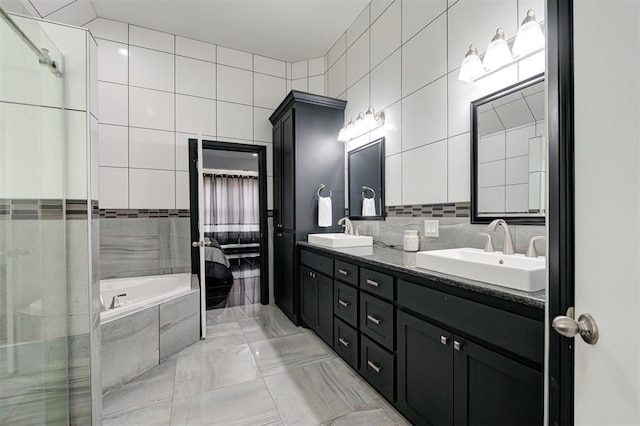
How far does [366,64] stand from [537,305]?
98.4 inches

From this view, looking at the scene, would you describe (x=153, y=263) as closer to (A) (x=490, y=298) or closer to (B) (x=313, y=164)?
(B) (x=313, y=164)

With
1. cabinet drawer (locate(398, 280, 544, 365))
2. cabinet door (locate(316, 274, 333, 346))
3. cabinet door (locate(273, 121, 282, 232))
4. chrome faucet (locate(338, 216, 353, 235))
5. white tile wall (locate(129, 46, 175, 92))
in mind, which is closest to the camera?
cabinet drawer (locate(398, 280, 544, 365))

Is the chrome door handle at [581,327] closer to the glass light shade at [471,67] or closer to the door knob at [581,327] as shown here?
the door knob at [581,327]

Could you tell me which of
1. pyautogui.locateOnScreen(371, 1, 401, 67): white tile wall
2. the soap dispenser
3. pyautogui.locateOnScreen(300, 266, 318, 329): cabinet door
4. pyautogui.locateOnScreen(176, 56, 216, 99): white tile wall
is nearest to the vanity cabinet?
the soap dispenser

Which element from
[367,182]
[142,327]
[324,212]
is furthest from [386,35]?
[142,327]

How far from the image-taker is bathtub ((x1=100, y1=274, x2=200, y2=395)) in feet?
6.18

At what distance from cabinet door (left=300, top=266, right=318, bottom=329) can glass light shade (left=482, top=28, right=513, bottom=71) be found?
1865mm

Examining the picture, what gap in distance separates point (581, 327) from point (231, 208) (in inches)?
278

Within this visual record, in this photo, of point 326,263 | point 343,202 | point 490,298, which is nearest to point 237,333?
point 326,263

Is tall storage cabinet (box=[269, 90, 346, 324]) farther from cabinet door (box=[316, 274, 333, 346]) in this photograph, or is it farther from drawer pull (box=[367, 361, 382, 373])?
drawer pull (box=[367, 361, 382, 373])

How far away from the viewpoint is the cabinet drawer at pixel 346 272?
75.0 inches

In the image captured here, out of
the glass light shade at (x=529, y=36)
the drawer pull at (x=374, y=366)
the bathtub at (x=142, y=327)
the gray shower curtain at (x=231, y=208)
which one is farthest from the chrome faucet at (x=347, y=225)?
the gray shower curtain at (x=231, y=208)

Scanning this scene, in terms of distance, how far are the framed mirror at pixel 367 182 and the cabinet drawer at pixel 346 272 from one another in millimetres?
679

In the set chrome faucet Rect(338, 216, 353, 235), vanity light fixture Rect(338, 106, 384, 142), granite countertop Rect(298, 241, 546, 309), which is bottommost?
granite countertop Rect(298, 241, 546, 309)
